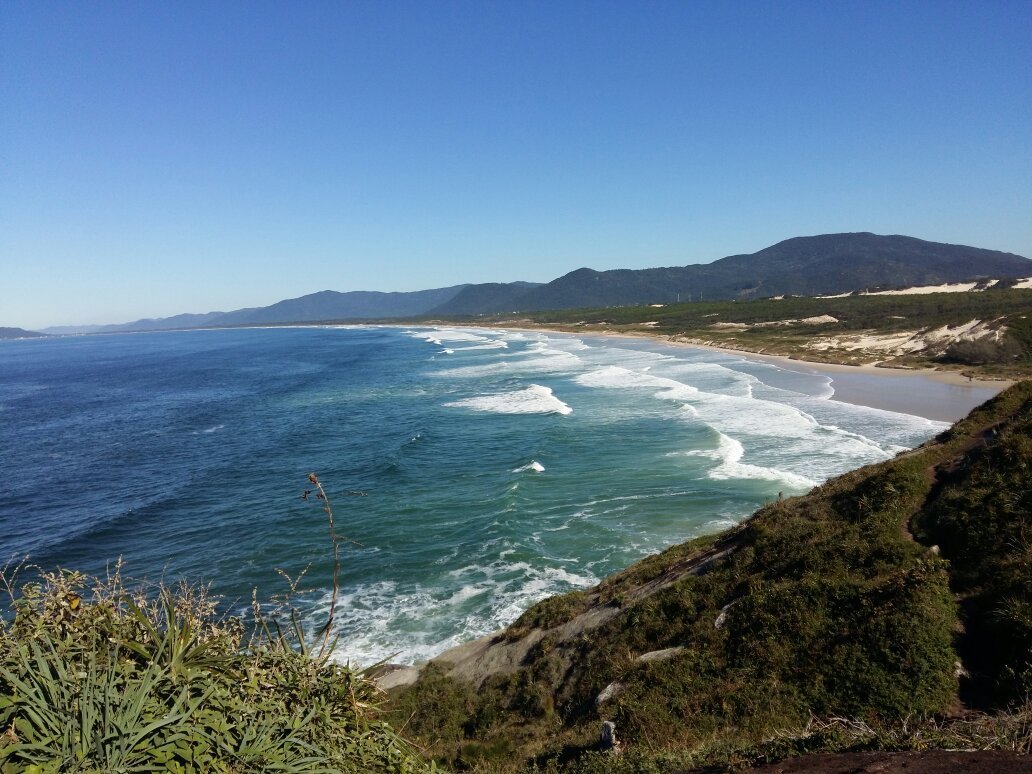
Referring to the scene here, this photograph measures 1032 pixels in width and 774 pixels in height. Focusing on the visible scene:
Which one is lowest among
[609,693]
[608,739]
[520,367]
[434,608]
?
[434,608]

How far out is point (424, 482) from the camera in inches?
1155

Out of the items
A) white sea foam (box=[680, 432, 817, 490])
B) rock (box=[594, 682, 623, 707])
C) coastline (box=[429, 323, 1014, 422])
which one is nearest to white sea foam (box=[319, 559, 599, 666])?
rock (box=[594, 682, 623, 707])

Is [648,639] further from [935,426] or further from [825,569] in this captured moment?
[935,426]

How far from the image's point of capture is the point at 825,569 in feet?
36.3

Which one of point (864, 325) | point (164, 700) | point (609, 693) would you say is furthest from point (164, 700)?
point (864, 325)

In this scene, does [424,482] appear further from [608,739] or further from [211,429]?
[211,429]

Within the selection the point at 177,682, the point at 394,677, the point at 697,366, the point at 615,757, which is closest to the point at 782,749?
the point at 615,757

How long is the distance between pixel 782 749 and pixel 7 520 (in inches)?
1336

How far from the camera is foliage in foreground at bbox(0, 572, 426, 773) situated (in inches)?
152

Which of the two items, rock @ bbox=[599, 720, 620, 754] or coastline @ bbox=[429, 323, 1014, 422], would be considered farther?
coastline @ bbox=[429, 323, 1014, 422]

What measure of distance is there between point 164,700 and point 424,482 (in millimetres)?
25107

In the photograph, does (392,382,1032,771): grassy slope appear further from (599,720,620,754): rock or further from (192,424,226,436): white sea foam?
(192,424,226,436): white sea foam

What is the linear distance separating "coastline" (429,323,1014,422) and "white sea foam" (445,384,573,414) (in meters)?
21.6

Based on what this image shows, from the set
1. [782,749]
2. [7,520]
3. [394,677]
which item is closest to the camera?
[782,749]
